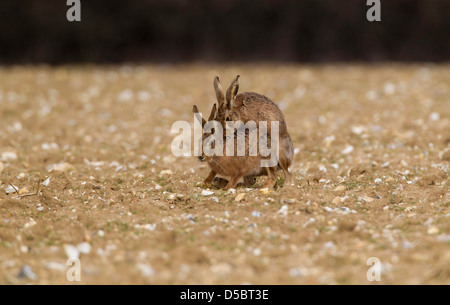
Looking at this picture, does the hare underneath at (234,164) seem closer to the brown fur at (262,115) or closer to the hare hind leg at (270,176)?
the hare hind leg at (270,176)

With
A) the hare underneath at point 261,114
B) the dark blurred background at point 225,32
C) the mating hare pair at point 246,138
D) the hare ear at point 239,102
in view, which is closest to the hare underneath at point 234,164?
the mating hare pair at point 246,138

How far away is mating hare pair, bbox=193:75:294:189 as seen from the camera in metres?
6.62

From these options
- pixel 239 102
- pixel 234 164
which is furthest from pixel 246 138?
pixel 239 102

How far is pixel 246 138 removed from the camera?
6680 millimetres

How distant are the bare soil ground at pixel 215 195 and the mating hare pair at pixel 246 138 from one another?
265 millimetres

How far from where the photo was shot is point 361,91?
12859 millimetres

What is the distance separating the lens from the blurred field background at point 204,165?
480cm

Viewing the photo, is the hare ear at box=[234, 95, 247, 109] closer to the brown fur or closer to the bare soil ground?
the brown fur

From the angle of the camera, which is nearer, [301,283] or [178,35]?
[301,283]

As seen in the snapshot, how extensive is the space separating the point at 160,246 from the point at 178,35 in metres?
12.9

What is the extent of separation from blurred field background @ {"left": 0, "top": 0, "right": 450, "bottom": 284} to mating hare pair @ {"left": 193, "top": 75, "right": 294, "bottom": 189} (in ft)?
1.00

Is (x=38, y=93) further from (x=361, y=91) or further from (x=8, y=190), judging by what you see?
(x=361, y=91)

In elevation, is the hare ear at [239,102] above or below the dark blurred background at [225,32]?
below

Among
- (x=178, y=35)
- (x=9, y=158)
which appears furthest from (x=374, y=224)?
(x=178, y=35)
